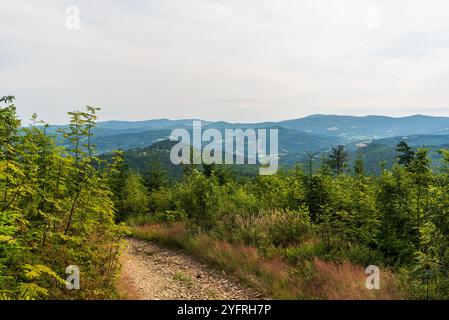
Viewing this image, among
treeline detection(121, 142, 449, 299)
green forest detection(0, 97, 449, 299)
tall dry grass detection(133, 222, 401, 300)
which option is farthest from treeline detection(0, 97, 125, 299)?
treeline detection(121, 142, 449, 299)

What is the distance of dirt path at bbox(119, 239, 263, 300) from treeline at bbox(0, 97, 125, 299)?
0.84 meters

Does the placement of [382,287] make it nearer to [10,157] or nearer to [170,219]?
[10,157]

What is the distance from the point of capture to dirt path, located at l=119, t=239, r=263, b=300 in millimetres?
7242

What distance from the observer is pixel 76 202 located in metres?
6.77

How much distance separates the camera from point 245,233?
10.3 meters

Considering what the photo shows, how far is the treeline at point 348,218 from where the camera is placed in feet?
18.1

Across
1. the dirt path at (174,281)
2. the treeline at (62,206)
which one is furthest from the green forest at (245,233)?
the dirt path at (174,281)

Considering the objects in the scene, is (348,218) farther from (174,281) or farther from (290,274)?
(174,281)

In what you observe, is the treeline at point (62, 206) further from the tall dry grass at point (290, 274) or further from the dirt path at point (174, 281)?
the tall dry grass at point (290, 274)

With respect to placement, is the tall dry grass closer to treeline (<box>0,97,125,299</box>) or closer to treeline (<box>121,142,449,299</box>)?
treeline (<box>121,142,449,299</box>)

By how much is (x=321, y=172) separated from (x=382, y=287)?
606 cm

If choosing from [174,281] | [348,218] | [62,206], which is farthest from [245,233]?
[62,206]

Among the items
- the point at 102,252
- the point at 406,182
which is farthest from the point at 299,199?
the point at 102,252

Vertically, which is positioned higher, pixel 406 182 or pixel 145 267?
pixel 406 182
